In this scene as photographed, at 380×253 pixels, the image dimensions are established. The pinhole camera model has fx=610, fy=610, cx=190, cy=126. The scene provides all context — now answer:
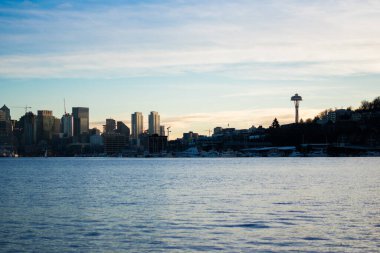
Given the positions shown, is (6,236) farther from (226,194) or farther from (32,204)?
(226,194)

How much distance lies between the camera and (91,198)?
64.1 metres

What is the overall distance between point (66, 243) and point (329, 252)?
1500cm

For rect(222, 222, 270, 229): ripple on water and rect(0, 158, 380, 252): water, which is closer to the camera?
rect(0, 158, 380, 252): water

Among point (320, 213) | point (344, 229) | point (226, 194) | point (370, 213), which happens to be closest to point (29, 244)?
point (344, 229)

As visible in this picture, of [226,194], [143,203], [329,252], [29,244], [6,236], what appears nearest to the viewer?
[329,252]

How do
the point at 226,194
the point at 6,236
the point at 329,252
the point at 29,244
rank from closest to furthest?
the point at 329,252, the point at 29,244, the point at 6,236, the point at 226,194

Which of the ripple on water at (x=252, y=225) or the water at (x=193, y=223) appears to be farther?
the ripple on water at (x=252, y=225)

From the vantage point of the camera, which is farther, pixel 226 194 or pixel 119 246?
pixel 226 194

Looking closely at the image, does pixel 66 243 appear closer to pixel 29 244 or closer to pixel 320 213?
pixel 29 244

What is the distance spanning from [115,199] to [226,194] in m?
12.9

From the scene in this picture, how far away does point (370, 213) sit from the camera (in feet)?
157

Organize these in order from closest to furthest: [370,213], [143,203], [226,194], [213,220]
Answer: [213,220]
[370,213]
[143,203]
[226,194]

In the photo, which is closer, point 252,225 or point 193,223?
point 252,225

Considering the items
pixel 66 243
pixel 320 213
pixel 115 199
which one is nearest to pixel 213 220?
pixel 320 213
